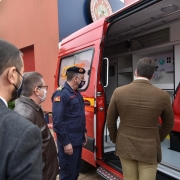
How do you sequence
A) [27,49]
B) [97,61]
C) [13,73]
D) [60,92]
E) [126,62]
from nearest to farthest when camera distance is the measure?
[13,73] < [60,92] < [97,61] < [126,62] < [27,49]

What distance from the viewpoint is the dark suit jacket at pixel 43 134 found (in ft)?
5.29

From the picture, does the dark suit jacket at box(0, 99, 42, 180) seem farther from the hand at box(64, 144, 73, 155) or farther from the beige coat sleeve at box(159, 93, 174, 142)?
the hand at box(64, 144, 73, 155)

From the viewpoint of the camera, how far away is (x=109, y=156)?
9.70 ft

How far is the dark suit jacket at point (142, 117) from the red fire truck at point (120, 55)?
2.51 feet

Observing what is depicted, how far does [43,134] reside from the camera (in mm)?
1657

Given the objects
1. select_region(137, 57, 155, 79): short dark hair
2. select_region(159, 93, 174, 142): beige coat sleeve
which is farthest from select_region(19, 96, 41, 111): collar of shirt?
select_region(159, 93, 174, 142): beige coat sleeve

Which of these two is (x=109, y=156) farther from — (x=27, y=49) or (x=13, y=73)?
(x=27, y=49)

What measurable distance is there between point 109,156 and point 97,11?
5.28 m

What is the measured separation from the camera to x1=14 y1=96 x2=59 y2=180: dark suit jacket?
5.29ft

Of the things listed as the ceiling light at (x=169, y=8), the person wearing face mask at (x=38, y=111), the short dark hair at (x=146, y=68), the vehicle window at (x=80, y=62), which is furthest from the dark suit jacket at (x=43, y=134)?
the ceiling light at (x=169, y=8)

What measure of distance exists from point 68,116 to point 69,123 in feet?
0.28

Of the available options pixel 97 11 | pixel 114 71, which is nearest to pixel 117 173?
→ pixel 114 71

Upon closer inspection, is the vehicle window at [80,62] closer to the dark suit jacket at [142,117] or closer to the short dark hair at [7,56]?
the dark suit jacket at [142,117]

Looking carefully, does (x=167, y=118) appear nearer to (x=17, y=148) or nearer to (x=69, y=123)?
(x=69, y=123)
